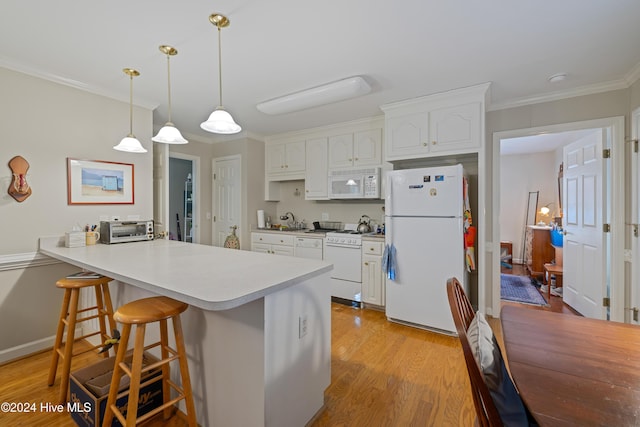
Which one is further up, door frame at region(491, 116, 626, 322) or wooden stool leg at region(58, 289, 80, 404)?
door frame at region(491, 116, 626, 322)

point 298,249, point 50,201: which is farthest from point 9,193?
point 298,249

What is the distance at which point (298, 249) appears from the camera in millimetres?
3893

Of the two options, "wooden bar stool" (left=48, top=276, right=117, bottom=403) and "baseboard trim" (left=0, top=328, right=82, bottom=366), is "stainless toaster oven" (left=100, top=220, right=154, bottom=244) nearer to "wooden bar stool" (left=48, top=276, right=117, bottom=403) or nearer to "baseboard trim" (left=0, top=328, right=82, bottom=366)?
"wooden bar stool" (left=48, top=276, right=117, bottom=403)

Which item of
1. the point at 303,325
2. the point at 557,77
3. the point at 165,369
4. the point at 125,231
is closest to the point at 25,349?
the point at 125,231

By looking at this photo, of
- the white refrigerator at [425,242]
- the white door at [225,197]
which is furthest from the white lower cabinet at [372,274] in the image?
the white door at [225,197]

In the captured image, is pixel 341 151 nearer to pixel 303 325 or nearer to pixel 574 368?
pixel 303 325

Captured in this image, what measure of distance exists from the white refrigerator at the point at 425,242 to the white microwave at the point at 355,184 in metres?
0.60

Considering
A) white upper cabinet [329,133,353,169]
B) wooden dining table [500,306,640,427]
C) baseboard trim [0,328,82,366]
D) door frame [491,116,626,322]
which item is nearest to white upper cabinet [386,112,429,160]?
white upper cabinet [329,133,353,169]

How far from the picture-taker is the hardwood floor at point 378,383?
1.63m

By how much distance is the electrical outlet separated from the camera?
57.7 inches

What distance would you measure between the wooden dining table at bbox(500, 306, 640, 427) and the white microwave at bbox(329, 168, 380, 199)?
2.44m

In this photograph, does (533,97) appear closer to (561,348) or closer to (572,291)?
(572,291)

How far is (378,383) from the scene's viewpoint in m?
1.95

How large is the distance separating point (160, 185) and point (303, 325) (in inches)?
107
